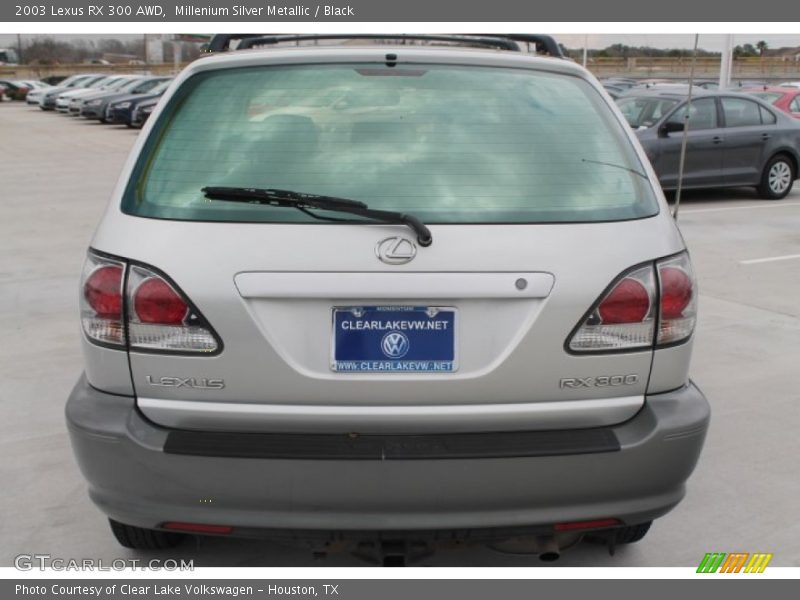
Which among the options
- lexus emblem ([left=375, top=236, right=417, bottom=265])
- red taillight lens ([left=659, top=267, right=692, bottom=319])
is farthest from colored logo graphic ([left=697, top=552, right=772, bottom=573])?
lexus emblem ([left=375, top=236, right=417, bottom=265])

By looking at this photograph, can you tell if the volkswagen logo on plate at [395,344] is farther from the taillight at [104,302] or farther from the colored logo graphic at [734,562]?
the colored logo graphic at [734,562]

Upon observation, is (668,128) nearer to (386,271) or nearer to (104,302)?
(386,271)

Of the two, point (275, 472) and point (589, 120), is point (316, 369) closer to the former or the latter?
point (275, 472)

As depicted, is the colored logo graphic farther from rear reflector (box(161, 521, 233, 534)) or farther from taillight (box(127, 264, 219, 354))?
taillight (box(127, 264, 219, 354))

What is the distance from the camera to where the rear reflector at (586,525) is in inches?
120

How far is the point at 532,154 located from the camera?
3238mm

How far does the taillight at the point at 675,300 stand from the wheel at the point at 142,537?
5.88 ft

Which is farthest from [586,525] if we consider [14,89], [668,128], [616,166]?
[14,89]

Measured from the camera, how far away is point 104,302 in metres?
3.09

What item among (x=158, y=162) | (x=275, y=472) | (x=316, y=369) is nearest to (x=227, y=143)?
(x=158, y=162)

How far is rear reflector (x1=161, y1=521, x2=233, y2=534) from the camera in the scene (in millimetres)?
3025

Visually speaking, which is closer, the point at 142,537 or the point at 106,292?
the point at 106,292

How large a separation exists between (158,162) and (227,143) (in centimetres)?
23

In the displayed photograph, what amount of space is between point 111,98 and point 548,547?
104 feet
